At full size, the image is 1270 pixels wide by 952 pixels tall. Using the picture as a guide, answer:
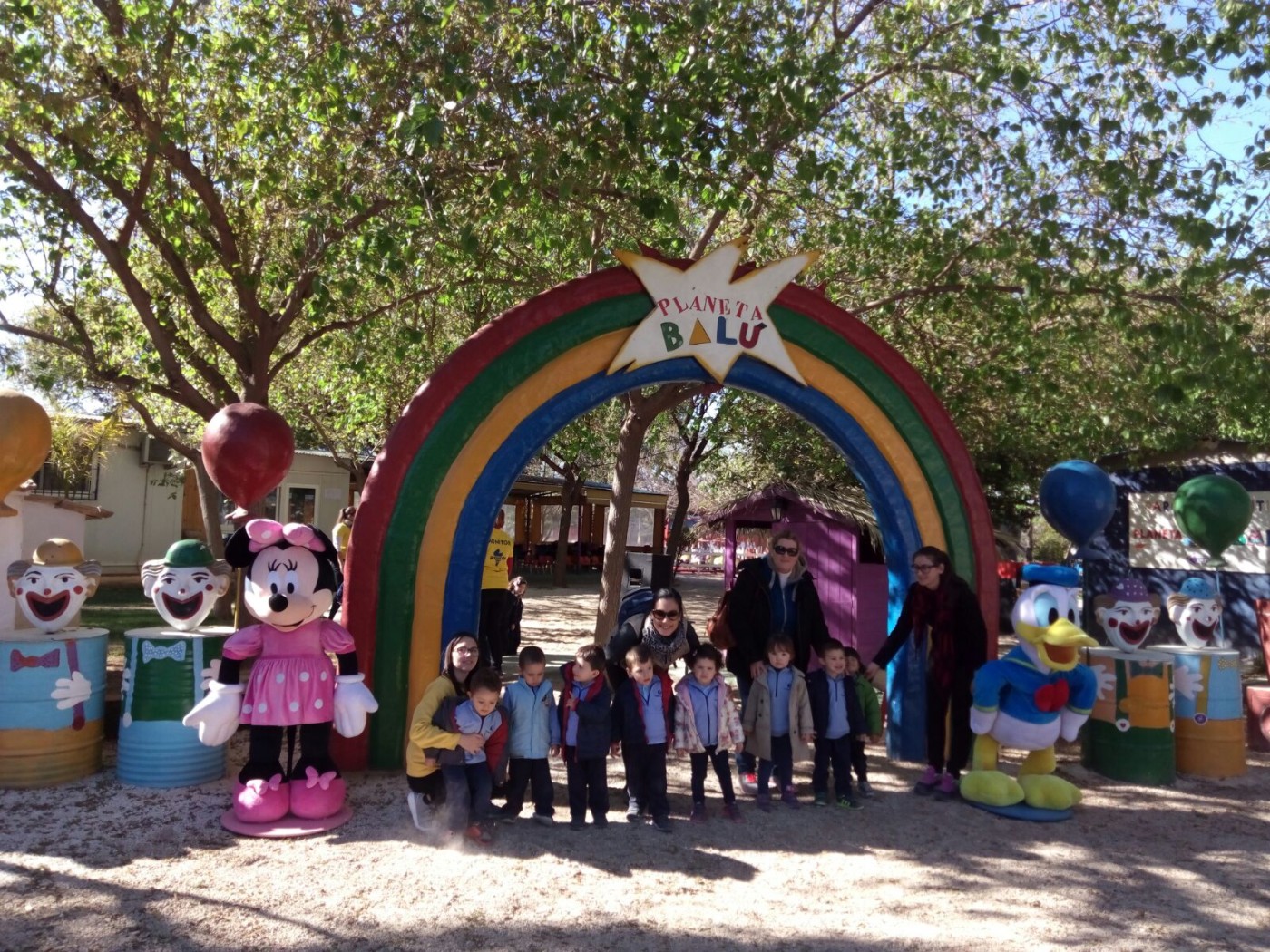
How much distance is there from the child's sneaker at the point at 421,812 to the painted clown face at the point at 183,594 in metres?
1.89

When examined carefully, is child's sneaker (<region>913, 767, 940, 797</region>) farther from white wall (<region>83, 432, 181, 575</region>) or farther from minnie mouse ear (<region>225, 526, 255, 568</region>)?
white wall (<region>83, 432, 181, 575</region>)

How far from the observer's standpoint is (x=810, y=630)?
21.0ft

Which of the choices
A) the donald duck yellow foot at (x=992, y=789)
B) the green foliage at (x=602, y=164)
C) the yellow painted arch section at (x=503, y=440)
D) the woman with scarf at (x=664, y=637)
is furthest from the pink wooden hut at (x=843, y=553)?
the woman with scarf at (x=664, y=637)

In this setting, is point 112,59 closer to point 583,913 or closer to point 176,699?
point 176,699

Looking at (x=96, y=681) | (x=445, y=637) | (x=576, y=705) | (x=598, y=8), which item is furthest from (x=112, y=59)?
(x=576, y=705)

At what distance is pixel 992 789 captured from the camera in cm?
591

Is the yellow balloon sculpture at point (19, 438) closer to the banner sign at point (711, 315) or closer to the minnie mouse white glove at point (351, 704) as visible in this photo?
the minnie mouse white glove at point (351, 704)

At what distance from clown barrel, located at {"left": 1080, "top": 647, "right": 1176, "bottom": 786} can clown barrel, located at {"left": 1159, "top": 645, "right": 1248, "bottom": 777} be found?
0.88ft

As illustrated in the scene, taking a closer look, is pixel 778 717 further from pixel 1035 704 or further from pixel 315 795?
pixel 315 795

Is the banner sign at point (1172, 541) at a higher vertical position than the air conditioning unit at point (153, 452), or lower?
lower

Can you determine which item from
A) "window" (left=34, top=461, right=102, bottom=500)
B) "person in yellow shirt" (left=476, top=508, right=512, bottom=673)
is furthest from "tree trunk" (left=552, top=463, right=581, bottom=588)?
"person in yellow shirt" (left=476, top=508, right=512, bottom=673)

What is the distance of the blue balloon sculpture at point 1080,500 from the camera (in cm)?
718

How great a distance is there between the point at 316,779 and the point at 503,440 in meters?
2.33

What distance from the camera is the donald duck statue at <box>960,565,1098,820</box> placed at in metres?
5.86
